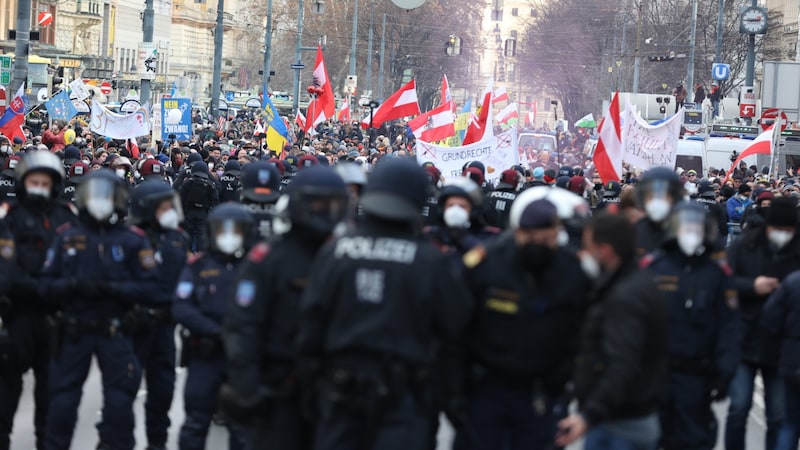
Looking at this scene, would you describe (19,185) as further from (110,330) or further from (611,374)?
(611,374)

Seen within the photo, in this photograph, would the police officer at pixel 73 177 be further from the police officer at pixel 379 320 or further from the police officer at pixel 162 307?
the police officer at pixel 379 320

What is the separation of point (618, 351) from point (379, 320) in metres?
0.98

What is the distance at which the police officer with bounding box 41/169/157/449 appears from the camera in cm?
855

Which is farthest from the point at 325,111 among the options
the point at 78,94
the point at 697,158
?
the point at 697,158

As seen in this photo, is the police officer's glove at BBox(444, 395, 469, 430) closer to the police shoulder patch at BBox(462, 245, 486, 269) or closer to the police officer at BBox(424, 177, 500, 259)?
the police shoulder patch at BBox(462, 245, 486, 269)

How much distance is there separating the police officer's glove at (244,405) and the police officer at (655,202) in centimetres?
300

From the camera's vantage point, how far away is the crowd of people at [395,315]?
243 inches

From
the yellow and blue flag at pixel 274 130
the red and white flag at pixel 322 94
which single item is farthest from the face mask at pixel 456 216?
the red and white flag at pixel 322 94

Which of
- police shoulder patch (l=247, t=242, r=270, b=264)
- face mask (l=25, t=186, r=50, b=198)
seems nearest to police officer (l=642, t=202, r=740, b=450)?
police shoulder patch (l=247, t=242, r=270, b=264)

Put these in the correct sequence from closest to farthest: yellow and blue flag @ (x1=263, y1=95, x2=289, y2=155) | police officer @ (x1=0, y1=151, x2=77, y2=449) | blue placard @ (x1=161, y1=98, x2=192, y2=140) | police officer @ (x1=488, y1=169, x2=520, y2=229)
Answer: police officer @ (x1=0, y1=151, x2=77, y2=449) → police officer @ (x1=488, y1=169, x2=520, y2=229) → blue placard @ (x1=161, y1=98, x2=192, y2=140) → yellow and blue flag @ (x1=263, y1=95, x2=289, y2=155)

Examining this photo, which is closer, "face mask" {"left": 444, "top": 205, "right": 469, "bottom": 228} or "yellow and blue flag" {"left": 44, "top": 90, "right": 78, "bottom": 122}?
"face mask" {"left": 444, "top": 205, "right": 469, "bottom": 228}

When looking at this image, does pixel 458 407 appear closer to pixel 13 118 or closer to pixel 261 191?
pixel 261 191

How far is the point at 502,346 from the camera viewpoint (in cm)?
665

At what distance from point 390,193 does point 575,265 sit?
3.19ft
